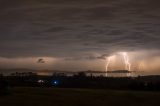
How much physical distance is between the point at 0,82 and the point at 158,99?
35.0 metres

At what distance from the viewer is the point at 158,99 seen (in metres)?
68.6

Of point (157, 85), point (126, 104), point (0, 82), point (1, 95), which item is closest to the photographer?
point (126, 104)

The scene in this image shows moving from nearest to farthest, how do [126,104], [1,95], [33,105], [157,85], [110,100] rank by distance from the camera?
[33,105]
[126,104]
[110,100]
[1,95]
[157,85]

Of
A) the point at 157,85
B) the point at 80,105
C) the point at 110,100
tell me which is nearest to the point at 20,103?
the point at 80,105

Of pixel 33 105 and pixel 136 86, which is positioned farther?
pixel 136 86

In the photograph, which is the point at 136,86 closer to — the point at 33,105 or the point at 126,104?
the point at 126,104

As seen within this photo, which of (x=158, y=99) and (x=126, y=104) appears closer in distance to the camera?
(x=126, y=104)

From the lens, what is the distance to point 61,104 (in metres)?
58.8

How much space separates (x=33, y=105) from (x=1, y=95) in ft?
64.2

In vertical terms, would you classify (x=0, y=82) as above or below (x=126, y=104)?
above

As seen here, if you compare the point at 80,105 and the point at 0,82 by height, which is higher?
the point at 0,82

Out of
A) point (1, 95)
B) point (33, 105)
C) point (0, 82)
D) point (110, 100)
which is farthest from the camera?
point (0, 82)

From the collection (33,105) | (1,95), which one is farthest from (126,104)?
(1,95)

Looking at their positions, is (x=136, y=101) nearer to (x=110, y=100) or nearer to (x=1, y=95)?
(x=110, y=100)
